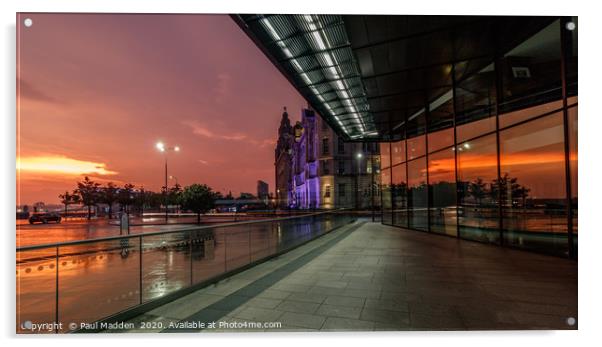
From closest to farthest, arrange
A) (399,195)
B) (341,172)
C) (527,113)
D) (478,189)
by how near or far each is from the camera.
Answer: (527,113) → (478,189) → (399,195) → (341,172)

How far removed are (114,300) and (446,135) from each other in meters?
12.6

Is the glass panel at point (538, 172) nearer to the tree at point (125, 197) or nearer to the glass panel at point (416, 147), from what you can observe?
the glass panel at point (416, 147)

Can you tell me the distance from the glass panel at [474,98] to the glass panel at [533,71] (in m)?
0.58

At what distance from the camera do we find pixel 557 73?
24.3ft

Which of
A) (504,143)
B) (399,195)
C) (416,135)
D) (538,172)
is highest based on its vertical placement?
(416,135)

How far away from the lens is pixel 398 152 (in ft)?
54.5

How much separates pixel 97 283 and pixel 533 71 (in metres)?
13.0

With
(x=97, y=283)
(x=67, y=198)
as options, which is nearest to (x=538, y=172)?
(x=97, y=283)

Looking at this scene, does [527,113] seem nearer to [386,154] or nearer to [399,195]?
[386,154]

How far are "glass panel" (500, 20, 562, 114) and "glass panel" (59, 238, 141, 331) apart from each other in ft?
34.0

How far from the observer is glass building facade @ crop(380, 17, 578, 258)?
711 cm

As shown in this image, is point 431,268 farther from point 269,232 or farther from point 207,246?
point 207,246

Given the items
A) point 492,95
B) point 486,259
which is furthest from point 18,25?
point 492,95

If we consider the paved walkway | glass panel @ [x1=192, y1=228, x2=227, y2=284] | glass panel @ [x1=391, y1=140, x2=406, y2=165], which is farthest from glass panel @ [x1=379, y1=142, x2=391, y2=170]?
glass panel @ [x1=192, y1=228, x2=227, y2=284]
